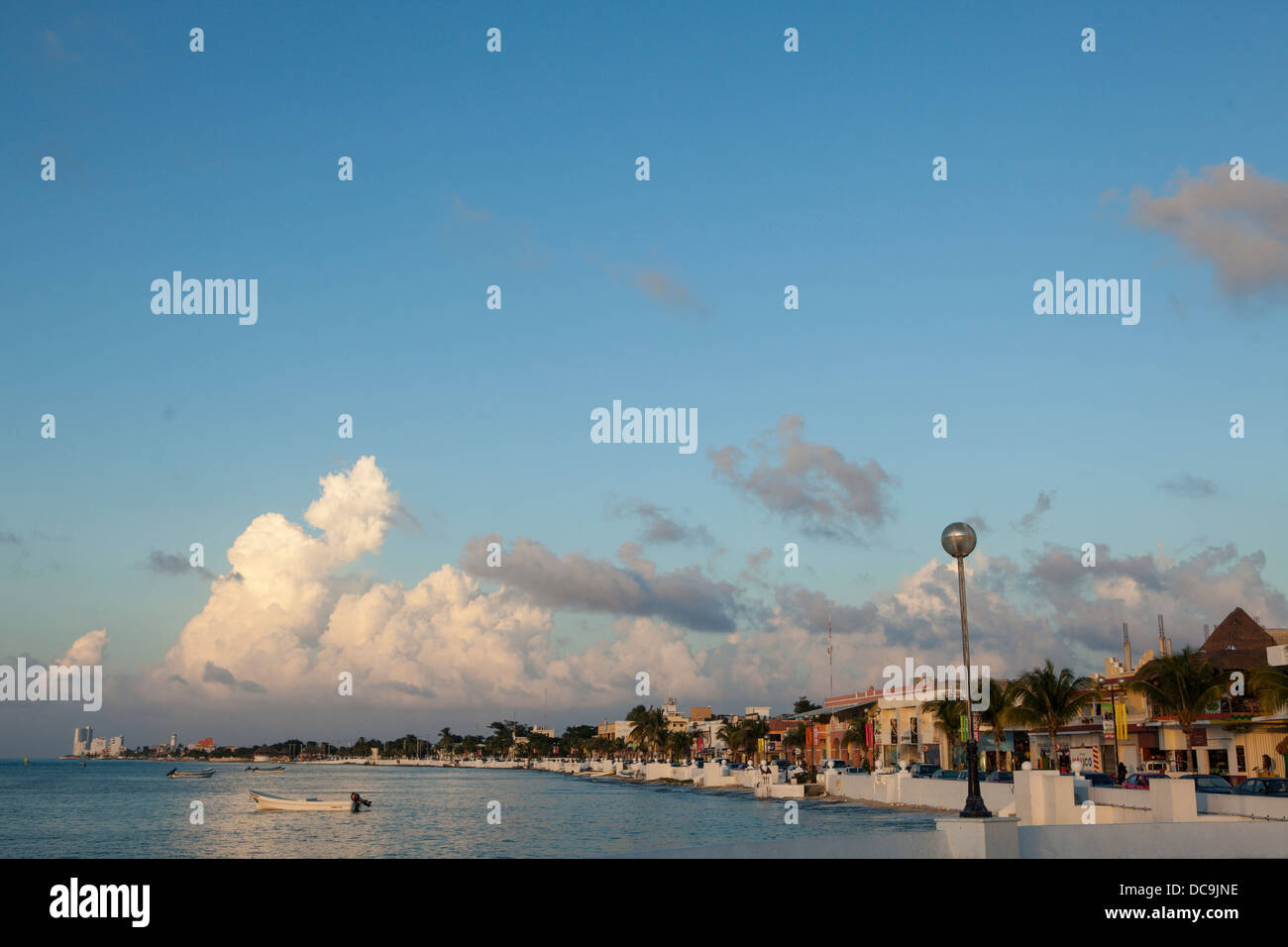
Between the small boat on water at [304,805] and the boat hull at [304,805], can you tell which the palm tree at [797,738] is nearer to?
the small boat on water at [304,805]

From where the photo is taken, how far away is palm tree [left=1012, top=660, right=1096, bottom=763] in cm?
6769

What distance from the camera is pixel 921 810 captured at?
75.2 m

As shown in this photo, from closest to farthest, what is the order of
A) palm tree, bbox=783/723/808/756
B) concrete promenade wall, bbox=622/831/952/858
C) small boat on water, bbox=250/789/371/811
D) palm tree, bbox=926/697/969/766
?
concrete promenade wall, bbox=622/831/952/858 → palm tree, bbox=926/697/969/766 → small boat on water, bbox=250/789/371/811 → palm tree, bbox=783/723/808/756

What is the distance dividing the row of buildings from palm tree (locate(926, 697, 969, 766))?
578mm

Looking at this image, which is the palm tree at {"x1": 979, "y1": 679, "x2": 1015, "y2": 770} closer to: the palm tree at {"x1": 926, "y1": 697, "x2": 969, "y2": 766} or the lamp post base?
the palm tree at {"x1": 926, "y1": 697, "x2": 969, "y2": 766}

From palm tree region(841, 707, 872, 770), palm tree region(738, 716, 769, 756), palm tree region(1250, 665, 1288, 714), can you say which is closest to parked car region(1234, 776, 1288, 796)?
palm tree region(1250, 665, 1288, 714)

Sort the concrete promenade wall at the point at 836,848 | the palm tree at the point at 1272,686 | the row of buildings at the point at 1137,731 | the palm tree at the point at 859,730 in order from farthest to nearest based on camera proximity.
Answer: the palm tree at the point at 859,730 < the row of buildings at the point at 1137,731 < the palm tree at the point at 1272,686 < the concrete promenade wall at the point at 836,848

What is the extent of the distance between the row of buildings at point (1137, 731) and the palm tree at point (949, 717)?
578 millimetres

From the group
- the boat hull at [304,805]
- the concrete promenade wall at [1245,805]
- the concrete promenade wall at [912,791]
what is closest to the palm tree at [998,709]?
the concrete promenade wall at [912,791]

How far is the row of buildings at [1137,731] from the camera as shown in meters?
53.4

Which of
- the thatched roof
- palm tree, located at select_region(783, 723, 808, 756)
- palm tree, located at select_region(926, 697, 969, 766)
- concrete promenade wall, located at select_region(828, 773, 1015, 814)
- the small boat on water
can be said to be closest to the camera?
concrete promenade wall, located at select_region(828, 773, 1015, 814)
